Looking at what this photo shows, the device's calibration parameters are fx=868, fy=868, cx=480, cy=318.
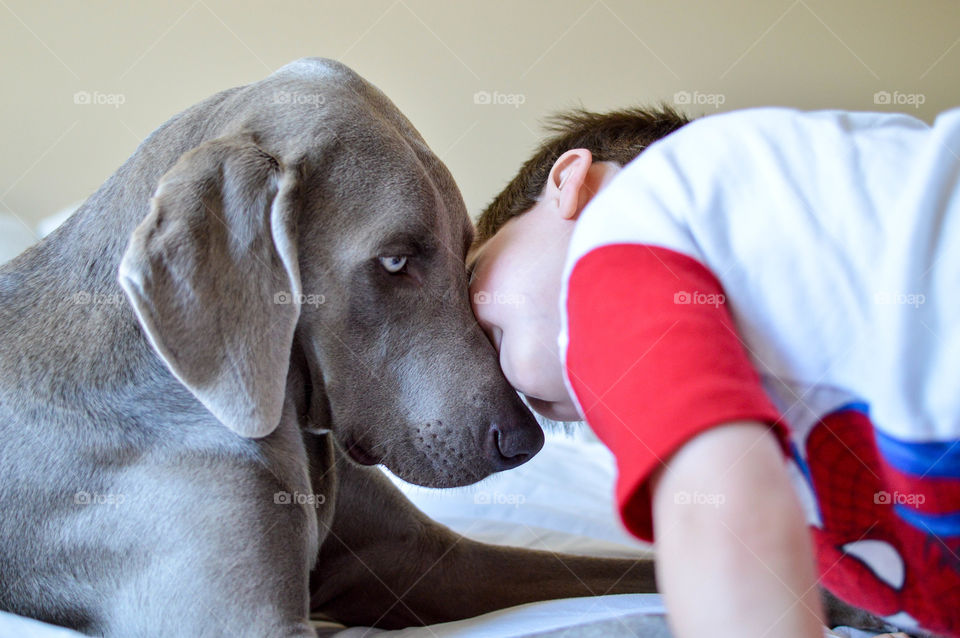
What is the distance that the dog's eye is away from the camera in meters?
1.43

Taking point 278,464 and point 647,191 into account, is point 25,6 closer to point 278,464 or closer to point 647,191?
point 278,464

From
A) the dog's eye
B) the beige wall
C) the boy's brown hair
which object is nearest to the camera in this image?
the dog's eye

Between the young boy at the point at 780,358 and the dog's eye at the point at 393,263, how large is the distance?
0.47 m

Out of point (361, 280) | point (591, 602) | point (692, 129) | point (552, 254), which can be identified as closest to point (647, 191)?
point (692, 129)

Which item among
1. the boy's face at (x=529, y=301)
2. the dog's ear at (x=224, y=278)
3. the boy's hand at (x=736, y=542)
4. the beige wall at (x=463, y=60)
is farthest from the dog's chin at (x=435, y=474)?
the beige wall at (x=463, y=60)

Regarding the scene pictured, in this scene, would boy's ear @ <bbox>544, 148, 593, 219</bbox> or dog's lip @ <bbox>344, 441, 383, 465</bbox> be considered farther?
dog's lip @ <bbox>344, 441, 383, 465</bbox>

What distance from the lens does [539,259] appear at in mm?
1366

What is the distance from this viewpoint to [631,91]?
12.3ft

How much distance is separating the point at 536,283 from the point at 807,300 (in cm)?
48

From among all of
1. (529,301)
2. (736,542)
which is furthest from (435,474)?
(736,542)

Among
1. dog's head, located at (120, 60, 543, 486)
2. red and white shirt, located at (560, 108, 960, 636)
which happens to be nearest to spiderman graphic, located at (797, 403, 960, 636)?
red and white shirt, located at (560, 108, 960, 636)

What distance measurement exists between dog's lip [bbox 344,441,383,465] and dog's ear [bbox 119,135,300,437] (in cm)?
22

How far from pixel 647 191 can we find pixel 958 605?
623 millimetres

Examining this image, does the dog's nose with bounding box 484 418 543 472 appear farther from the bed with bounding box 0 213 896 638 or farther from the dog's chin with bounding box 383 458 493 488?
the bed with bounding box 0 213 896 638
